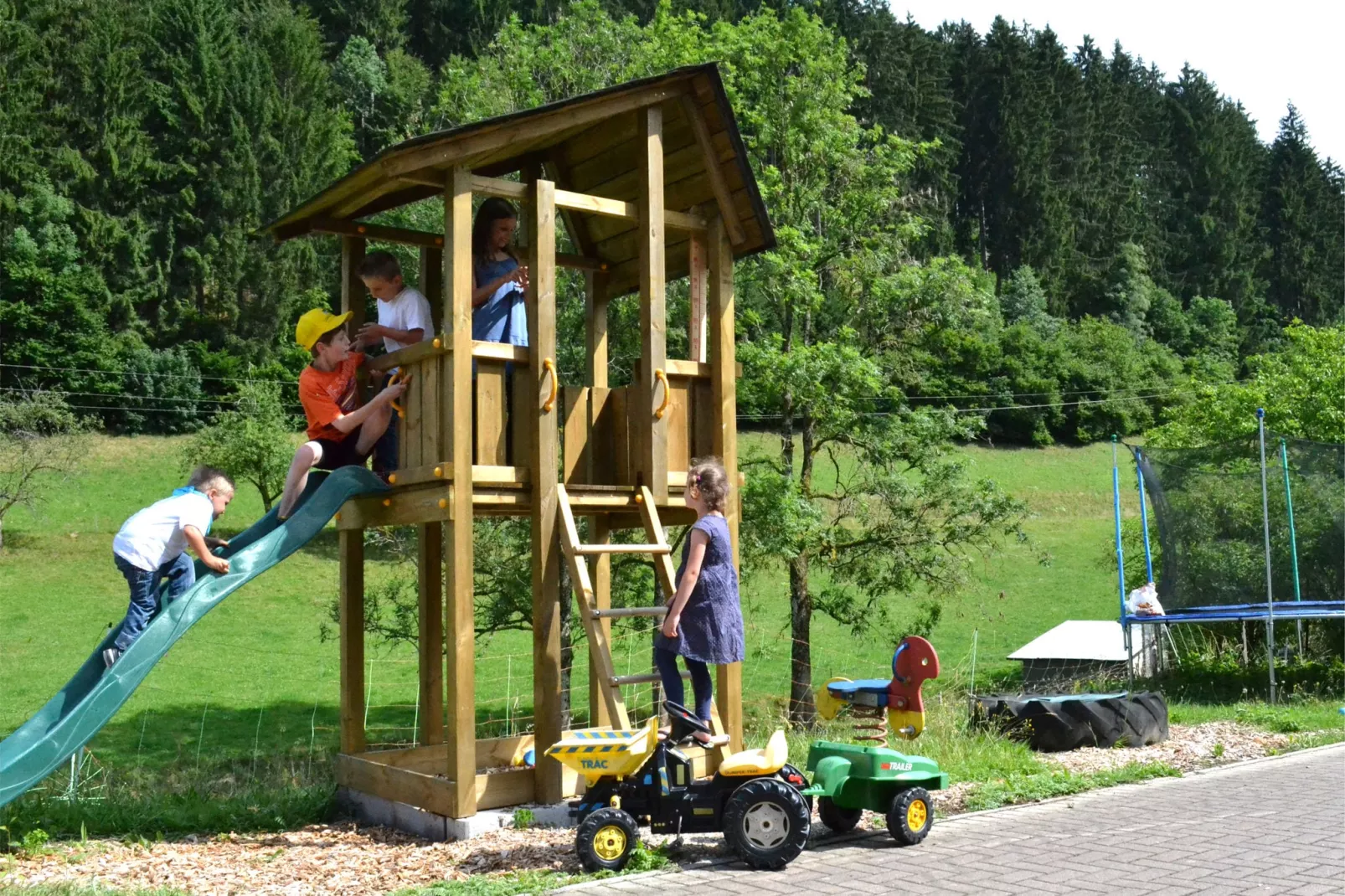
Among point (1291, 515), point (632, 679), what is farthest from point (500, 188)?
point (1291, 515)

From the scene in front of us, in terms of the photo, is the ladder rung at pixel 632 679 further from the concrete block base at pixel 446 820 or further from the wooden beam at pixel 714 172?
the wooden beam at pixel 714 172

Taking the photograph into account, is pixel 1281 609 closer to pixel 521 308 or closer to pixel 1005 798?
pixel 1005 798

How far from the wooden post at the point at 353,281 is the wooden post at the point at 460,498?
5.29 ft

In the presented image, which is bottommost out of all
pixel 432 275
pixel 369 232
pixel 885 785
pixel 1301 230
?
pixel 885 785

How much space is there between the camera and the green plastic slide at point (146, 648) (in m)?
6.52

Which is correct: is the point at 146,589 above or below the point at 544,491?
below

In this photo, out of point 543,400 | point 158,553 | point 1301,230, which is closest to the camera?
point 158,553

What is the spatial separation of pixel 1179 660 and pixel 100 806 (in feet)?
45.4

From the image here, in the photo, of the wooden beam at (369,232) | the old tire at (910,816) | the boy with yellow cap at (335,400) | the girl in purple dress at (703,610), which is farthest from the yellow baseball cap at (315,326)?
the old tire at (910,816)

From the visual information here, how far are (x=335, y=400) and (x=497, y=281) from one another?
1.30m

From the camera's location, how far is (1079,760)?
375 inches

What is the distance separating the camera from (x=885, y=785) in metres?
6.65

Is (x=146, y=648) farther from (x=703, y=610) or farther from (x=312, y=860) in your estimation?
(x=703, y=610)

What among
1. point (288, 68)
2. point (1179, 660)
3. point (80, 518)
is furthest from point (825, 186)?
point (288, 68)
